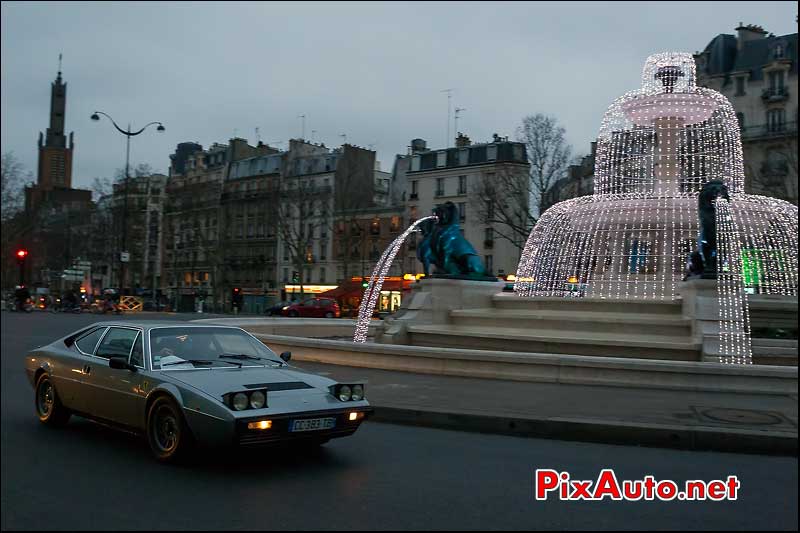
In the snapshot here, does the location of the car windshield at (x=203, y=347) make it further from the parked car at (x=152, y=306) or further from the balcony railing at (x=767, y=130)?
the balcony railing at (x=767, y=130)

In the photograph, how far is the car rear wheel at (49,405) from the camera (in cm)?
752

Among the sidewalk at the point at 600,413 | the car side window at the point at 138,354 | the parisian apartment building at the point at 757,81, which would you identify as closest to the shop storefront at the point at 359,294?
the parisian apartment building at the point at 757,81

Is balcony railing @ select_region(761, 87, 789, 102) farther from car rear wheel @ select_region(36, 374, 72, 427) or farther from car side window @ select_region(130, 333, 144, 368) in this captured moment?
car rear wheel @ select_region(36, 374, 72, 427)

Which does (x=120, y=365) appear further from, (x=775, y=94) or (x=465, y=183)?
(x=465, y=183)

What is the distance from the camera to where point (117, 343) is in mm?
7258

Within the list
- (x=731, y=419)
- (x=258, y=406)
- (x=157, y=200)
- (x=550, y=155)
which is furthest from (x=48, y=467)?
(x=157, y=200)

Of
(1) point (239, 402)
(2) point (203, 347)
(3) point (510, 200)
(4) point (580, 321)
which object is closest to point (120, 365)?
(2) point (203, 347)

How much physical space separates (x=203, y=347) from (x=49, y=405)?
6.24 feet

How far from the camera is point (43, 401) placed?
25.4 ft

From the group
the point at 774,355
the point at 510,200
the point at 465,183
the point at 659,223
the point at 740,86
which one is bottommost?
the point at 774,355

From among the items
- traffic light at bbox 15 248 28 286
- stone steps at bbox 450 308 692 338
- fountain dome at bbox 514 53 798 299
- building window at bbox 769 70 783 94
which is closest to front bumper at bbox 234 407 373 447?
stone steps at bbox 450 308 692 338

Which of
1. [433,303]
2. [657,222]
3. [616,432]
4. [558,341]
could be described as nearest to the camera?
[616,432]

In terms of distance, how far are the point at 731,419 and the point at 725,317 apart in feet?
15.4

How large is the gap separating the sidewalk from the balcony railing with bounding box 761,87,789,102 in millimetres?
48726
